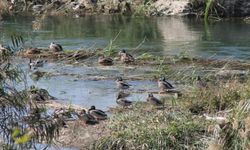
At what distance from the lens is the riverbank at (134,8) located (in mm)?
29609

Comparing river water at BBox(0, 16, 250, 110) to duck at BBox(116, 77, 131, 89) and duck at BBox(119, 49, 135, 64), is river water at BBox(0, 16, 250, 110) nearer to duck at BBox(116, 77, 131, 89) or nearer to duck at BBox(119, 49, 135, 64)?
duck at BBox(116, 77, 131, 89)

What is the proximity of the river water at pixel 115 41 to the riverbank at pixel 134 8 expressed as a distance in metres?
0.86

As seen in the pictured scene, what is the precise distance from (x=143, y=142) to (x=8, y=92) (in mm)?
2438

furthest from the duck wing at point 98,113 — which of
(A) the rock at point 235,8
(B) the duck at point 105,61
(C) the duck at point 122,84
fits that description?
(A) the rock at point 235,8

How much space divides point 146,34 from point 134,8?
6239 millimetres

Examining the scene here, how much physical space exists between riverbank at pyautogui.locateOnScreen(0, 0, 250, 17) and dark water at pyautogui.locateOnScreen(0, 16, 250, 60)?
0.88 meters

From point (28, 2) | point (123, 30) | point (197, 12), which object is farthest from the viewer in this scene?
point (28, 2)

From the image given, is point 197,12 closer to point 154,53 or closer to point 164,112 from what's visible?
point 154,53

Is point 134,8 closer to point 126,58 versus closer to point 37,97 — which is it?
point 126,58

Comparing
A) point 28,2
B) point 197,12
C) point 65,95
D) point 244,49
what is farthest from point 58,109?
point 28,2

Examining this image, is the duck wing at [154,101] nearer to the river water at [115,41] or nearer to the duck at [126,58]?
the river water at [115,41]

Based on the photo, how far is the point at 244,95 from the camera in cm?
1189

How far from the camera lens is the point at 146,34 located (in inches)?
992

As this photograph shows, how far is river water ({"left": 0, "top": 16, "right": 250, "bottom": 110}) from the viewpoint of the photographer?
16406 mm
